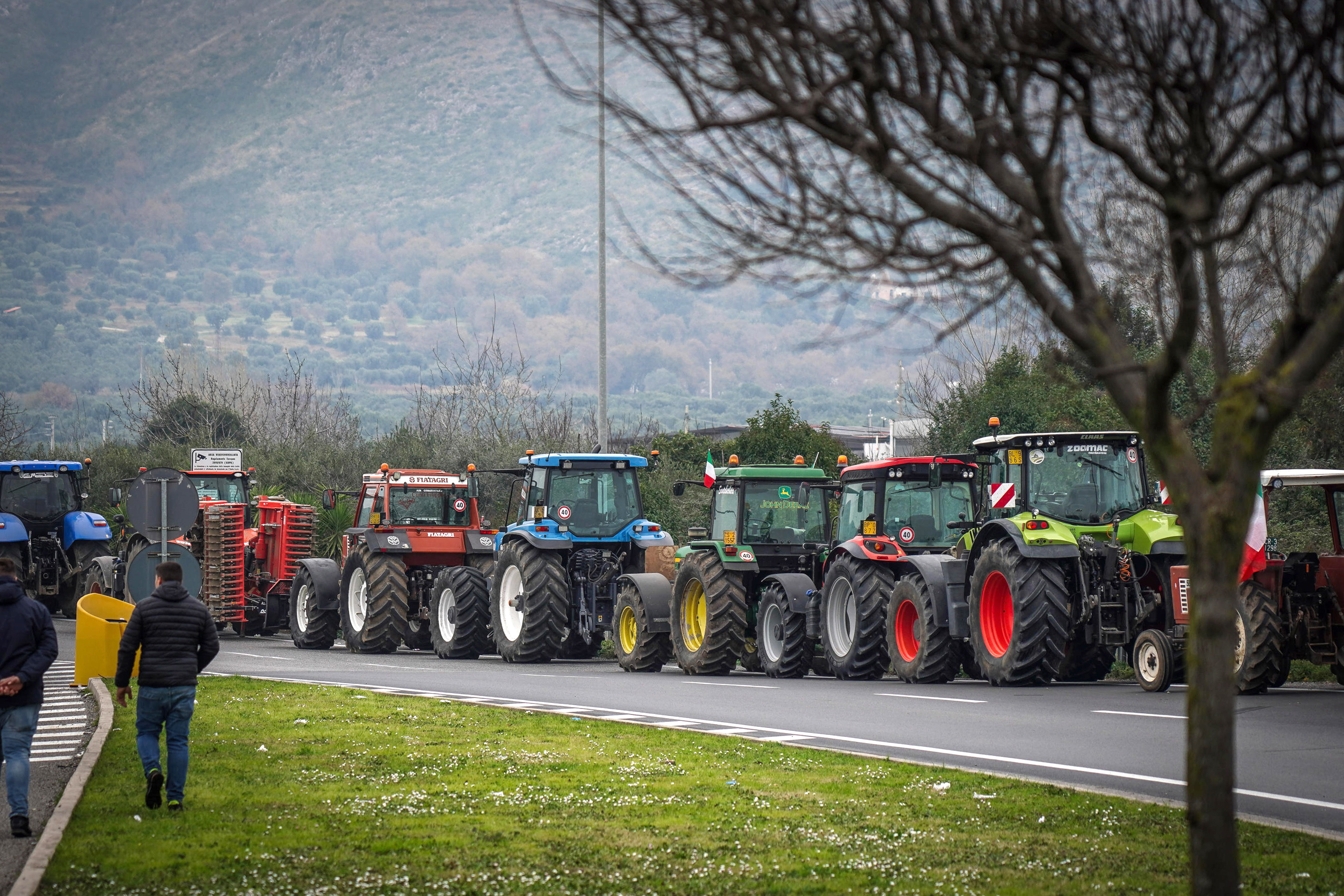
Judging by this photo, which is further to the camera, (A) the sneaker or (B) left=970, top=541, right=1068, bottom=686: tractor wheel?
(B) left=970, top=541, right=1068, bottom=686: tractor wheel

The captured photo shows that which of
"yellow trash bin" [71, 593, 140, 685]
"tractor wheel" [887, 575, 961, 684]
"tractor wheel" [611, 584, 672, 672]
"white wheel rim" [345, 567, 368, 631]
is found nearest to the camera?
"yellow trash bin" [71, 593, 140, 685]

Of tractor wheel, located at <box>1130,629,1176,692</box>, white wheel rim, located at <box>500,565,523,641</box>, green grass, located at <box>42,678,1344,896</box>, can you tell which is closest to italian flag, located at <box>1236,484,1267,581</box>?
tractor wheel, located at <box>1130,629,1176,692</box>

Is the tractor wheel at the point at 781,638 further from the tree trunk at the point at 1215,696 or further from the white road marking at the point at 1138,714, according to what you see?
the tree trunk at the point at 1215,696

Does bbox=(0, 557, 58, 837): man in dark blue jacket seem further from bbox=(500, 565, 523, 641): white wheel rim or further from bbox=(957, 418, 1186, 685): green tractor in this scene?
bbox=(500, 565, 523, 641): white wheel rim

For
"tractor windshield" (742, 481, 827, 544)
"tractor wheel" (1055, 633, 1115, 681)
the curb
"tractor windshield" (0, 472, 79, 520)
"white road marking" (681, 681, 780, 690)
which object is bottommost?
"white road marking" (681, 681, 780, 690)

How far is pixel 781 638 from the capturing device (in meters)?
21.1

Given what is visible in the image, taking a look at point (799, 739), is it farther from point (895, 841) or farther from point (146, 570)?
point (146, 570)

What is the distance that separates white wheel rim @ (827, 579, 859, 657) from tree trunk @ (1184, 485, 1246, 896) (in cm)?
1439

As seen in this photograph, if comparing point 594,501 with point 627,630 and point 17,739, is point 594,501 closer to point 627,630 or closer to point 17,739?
point 627,630

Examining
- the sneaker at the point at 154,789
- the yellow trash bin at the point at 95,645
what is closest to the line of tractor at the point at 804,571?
the yellow trash bin at the point at 95,645

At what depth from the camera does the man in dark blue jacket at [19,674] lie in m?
9.99

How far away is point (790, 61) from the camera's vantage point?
6289 millimetres

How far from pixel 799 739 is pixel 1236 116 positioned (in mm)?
8828

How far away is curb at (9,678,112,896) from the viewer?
26.8 ft
